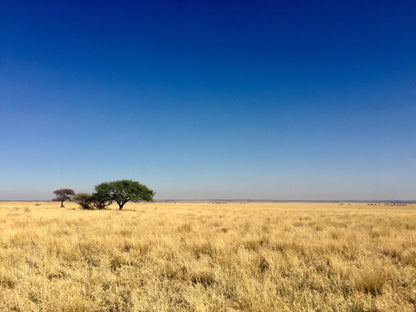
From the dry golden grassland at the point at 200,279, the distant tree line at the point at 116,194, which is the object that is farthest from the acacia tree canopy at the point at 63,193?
the dry golden grassland at the point at 200,279

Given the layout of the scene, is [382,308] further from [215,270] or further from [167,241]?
[167,241]

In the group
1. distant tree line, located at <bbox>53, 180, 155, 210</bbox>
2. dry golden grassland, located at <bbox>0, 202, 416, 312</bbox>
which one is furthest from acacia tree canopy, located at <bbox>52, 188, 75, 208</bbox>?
dry golden grassland, located at <bbox>0, 202, 416, 312</bbox>

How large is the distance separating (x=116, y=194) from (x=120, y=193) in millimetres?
687

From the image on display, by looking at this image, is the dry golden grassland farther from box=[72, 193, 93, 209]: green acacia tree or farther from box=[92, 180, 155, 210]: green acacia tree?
box=[72, 193, 93, 209]: green acacia tree

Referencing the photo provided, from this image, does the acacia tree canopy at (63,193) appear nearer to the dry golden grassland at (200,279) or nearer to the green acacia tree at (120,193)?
the green acacia tree at (120,193)

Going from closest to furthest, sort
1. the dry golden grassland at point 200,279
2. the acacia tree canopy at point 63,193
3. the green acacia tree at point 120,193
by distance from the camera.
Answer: the dry golden grassland at point 200,279
the green acacia tree at point 120,193
the acacia tree canopy at point 63,193

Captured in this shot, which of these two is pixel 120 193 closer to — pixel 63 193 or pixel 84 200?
pixel 84 200

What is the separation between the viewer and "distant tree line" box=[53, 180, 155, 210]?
4250 cm

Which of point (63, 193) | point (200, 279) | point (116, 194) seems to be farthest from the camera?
point (63, 193)

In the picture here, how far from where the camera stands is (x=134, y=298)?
4105mm

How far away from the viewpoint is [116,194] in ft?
140

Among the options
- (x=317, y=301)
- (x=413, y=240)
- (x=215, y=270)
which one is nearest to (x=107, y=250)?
(x=215, y=270)

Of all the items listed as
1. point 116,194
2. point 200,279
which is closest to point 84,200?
point 116,194

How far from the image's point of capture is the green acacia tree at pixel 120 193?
4238cm
